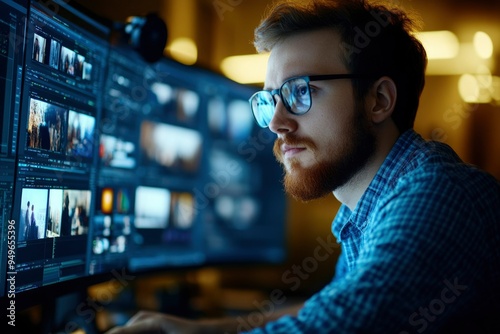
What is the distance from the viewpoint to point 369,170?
115cm

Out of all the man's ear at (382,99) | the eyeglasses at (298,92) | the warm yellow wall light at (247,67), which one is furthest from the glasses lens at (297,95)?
the warm yellow wall light at (247,67)

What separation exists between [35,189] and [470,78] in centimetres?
307

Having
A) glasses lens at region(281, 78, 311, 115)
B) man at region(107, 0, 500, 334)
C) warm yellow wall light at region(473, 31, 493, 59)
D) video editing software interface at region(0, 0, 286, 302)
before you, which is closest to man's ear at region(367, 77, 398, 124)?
man at region(107, 0, 500, 334)

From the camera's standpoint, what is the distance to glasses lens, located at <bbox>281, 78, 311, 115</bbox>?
1.13 metres

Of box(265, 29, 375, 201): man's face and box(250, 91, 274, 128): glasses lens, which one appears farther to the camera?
box(250, 91, 274, 128): glasses lens

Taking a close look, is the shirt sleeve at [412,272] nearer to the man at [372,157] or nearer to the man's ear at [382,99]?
the man at [372,157]

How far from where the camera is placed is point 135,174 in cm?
148

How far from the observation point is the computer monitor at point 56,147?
36.8 inches

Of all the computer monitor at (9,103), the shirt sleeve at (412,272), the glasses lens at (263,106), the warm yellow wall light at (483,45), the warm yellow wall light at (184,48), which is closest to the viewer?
the shirt sleeve at (412,272)

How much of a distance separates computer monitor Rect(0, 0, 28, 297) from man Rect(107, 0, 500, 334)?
0.32m

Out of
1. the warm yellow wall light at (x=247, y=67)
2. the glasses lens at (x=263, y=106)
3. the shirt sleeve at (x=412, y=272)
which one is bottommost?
the shirt sleeve at (x=412, y=272)

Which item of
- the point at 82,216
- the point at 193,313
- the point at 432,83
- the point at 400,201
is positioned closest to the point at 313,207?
the point at 432,83

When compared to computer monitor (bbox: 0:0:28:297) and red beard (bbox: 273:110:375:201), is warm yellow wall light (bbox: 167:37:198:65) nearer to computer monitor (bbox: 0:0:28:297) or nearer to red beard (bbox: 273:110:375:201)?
red beard (bbox: 273:110:375:201)

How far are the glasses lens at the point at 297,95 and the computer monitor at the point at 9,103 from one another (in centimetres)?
55
